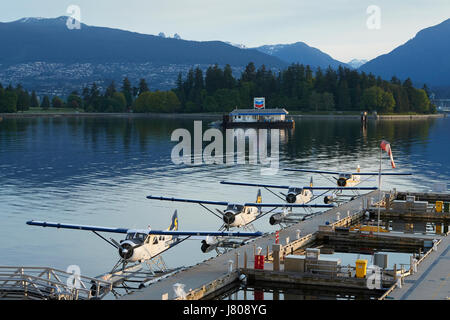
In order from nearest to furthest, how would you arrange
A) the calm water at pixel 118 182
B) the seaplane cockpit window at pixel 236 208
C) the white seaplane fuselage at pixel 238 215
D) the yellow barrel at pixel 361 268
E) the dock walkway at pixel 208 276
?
the dock walkway at pixel 208 276 → the yellow barrel at pixel 361 268 → the calm water at pixel 118 182 → the white seaplane fuselage at pixel 238 215 → the seaplane cockpit window at pixel 236 208

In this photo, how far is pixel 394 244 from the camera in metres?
43.6

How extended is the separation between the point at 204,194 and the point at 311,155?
4829cm

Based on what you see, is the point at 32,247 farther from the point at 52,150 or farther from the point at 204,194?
the point at 52,150

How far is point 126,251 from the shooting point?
108ft

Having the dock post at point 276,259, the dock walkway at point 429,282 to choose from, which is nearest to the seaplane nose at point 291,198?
the dock walkway at point 429,282

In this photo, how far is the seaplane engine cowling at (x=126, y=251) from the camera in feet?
108

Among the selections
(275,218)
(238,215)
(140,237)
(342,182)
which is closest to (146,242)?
(140,237)

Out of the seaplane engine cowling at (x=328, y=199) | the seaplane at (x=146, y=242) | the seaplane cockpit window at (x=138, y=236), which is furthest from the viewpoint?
the seaplane engine cowling at (x=328, y=199)

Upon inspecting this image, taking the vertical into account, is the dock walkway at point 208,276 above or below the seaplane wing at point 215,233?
below

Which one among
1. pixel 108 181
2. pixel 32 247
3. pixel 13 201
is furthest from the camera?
pixel 108 181

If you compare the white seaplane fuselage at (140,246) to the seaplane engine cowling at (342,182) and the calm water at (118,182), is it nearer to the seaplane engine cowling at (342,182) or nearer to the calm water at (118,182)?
the calm water at (118,182)
